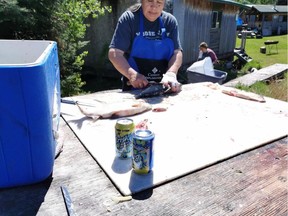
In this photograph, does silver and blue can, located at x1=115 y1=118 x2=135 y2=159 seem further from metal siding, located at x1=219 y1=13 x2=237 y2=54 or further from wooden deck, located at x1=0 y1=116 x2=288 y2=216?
metal siding, located at x1=219 y1=13 x2=237 y2=54

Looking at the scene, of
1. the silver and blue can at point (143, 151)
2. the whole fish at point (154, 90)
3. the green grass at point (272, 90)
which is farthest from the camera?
the green grass at point (272, 90)

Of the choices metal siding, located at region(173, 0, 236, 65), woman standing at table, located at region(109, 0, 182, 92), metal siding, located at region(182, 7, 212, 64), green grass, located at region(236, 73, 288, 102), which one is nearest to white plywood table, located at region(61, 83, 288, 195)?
woman standing at table, located at region(109, 0, 182, 92)

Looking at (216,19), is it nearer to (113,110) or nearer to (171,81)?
(171,81)

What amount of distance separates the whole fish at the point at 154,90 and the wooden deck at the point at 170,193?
1104 millimetres

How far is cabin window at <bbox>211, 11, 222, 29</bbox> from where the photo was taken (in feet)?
44.6

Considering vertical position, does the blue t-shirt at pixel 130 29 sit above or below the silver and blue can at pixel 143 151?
above

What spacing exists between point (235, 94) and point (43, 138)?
2.06m

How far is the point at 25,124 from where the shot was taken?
106cm

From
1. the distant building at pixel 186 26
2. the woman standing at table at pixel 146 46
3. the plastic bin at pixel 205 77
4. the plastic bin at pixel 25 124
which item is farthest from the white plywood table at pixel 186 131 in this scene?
the distant building at pixel 186 26

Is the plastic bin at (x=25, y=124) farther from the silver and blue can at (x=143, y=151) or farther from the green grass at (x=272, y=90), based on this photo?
the green grass at (x=272, y=90)

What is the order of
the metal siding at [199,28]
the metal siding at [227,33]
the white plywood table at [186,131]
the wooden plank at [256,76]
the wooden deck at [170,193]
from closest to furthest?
1. the wooden deck at [170,193]
2. the white plywood table at [186,131]
3. the wooden plank at [256,76]
4. the metal siding at [199,28]
5. the metal siding at [227,33]

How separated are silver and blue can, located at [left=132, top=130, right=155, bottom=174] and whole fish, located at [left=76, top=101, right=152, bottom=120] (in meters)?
0.73

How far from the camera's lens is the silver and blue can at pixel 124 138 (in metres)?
1.37

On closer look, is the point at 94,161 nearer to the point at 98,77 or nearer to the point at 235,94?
the point at 235,94
